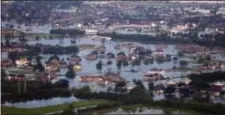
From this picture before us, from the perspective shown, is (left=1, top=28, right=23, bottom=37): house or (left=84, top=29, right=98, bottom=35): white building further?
(left=84, top=29, right=98, bottom=35): white building

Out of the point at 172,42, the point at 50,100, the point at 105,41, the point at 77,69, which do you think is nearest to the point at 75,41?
the point at 105,41

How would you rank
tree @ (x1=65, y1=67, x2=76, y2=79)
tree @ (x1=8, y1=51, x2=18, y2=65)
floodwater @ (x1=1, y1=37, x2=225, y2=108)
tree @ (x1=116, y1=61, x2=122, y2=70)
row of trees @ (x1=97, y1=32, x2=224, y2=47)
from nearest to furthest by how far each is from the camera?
floodwater @ (x1=1, y1=37, x2=225, y2=108), tree @ (x1=65, y1=67, x2=76, y2=79), tree @ (x1=8, y1=51, x2=18, y2=65), tree @ (x1=116, y1=61, x2=122, y2=70), row of trees @ (x1=97, y1=32, x2=224, y2=47)

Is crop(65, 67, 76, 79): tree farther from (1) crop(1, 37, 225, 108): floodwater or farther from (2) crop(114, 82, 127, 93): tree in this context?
(2) crop(114, 82, 127, 93): tree

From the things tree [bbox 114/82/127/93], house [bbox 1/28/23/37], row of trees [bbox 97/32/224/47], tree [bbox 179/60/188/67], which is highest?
house [bbox 1/28/23/37]

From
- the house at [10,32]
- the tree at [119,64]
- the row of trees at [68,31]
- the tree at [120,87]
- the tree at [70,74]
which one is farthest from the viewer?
the row of trees at [68,31]

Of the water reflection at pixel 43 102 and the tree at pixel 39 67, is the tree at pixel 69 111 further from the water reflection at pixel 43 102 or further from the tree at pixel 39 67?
the tree at pixel 39 67

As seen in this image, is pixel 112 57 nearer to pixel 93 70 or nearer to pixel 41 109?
pixel 93 70

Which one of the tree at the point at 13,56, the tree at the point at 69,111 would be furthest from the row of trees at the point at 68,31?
the tree at the point at 69,111

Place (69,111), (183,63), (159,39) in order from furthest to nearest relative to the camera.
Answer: (159,39) → (183,63) → (69,111)

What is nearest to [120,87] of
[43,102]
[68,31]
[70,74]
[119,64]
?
[70,74]

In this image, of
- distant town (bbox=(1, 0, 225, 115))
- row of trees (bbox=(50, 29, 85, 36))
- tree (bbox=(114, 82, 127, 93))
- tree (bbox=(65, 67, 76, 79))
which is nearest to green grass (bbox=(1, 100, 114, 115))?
distant town (bbox=(1, 0, 225, 115))

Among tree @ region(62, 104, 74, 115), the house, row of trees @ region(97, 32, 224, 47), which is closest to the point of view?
tree @ region(62, 104, 74, 115)
